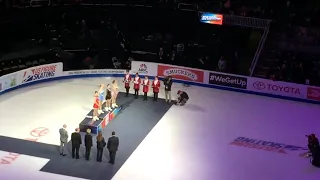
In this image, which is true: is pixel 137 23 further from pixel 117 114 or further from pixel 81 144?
pixel 81 144

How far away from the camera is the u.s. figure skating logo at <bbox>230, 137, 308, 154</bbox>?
22500 mm

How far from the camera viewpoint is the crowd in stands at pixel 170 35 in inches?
1195

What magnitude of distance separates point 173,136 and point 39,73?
28.9 feet

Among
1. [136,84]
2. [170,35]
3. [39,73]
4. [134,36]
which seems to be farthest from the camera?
[134,36]

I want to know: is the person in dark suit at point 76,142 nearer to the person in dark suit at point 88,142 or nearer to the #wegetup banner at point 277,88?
the person in dark suit at point 88,142

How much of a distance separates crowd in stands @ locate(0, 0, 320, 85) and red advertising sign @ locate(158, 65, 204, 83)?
85cm

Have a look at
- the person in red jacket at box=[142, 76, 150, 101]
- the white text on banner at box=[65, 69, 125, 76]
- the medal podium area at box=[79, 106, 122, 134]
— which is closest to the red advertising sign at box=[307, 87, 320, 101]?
the person in red jacket at box=[142, 76, 150, 101]

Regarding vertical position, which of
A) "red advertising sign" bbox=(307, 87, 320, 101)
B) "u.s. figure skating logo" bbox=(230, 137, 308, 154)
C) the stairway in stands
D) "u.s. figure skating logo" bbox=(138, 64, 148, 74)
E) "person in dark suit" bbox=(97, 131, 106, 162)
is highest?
the stairway in stands

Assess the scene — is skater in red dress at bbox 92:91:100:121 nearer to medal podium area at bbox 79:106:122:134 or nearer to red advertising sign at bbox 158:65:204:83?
medal podium area at bbox 79:106:122:134

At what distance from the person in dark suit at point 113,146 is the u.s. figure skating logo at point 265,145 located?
16.4 ft

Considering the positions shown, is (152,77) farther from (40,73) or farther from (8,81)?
→ (8,81)

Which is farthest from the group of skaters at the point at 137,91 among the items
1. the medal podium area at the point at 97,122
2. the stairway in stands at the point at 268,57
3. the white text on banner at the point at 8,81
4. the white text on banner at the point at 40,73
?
the stairway in stands at the point at 268,57

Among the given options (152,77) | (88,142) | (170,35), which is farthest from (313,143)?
(170,35)

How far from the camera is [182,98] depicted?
87.4 feet
